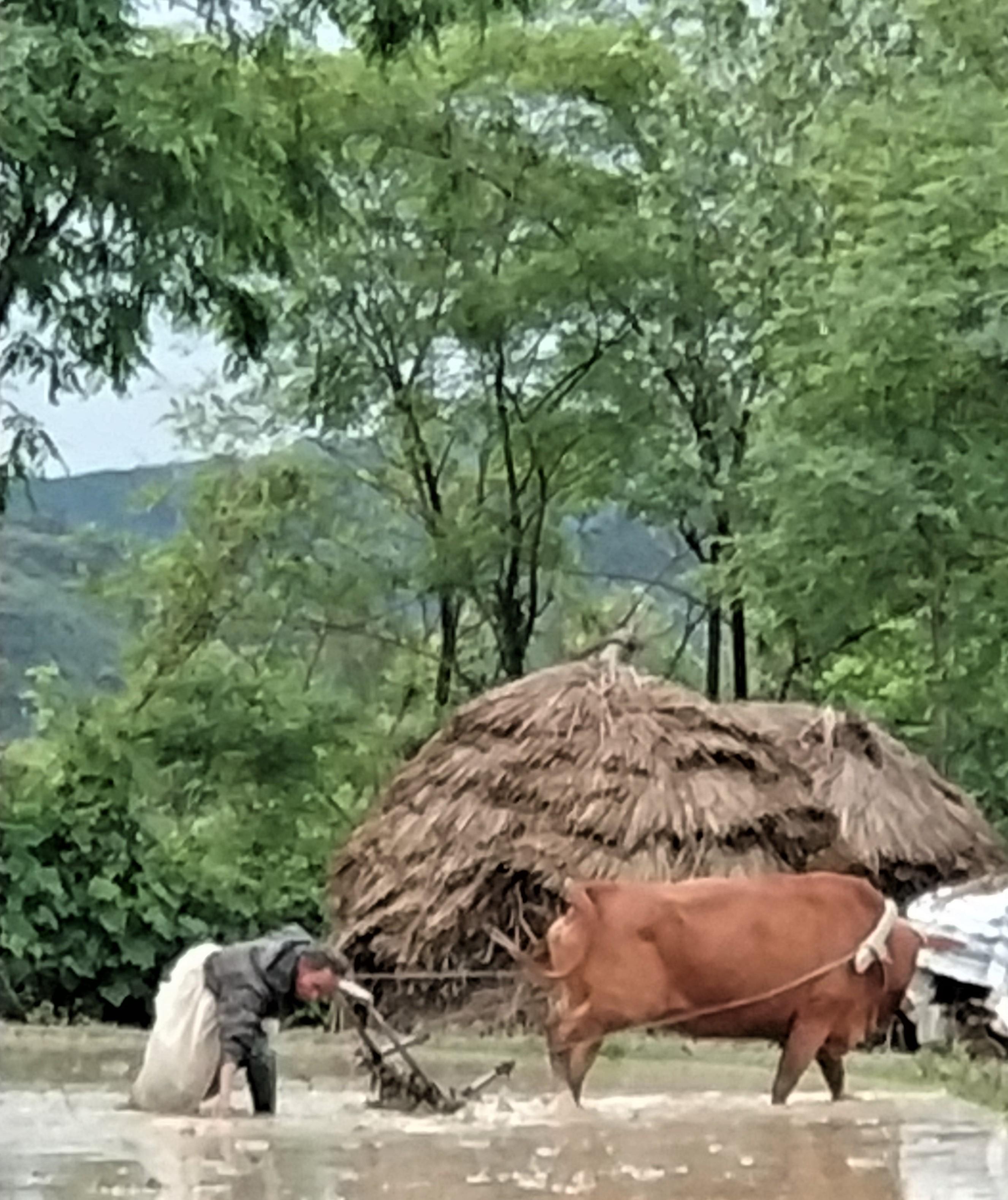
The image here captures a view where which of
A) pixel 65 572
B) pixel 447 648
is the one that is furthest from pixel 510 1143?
pixel 447 648

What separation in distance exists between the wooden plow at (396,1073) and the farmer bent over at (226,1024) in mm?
83

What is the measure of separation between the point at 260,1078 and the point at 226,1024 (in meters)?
0.07

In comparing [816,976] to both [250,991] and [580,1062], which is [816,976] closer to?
[580,1062]

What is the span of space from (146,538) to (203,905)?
0.77 metres

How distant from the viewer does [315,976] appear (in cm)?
283

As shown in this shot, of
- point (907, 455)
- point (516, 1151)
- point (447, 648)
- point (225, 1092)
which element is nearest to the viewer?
point (516, 1151)

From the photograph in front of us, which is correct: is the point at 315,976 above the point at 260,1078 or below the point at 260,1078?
above

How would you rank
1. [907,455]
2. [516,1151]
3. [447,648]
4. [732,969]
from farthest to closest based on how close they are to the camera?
1. [447,648]
2. [907,455]
3. [732,969]
4. [516,1151]

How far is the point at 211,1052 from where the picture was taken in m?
2.81

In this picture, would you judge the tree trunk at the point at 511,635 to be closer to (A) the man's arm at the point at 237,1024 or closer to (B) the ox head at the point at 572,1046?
(B) the ox head at the point at 572,1046

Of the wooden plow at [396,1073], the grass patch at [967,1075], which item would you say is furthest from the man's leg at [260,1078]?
the grass patch at [967,1075]

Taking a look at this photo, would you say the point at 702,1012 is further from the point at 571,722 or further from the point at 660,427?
the point at 660,427

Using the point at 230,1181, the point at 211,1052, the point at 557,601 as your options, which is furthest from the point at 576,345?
the point at 230,1181

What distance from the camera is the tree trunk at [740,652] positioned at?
3.87m
